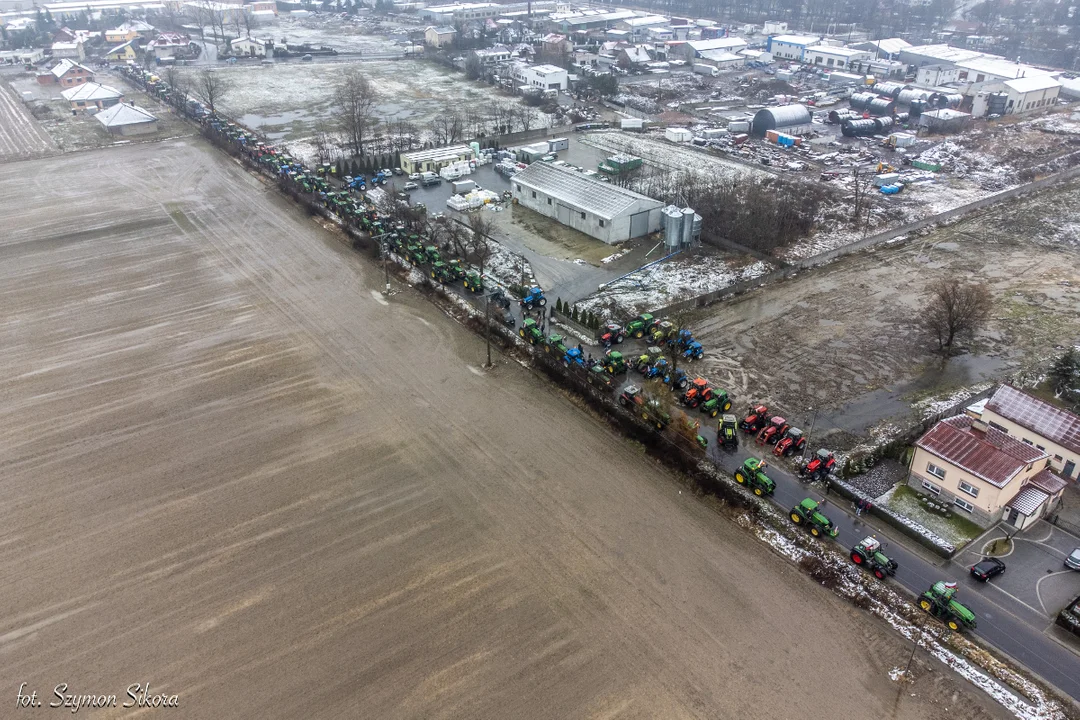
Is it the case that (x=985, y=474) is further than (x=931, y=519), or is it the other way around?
(x=931, y=519)

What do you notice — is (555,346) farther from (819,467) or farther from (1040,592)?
(1040,592)

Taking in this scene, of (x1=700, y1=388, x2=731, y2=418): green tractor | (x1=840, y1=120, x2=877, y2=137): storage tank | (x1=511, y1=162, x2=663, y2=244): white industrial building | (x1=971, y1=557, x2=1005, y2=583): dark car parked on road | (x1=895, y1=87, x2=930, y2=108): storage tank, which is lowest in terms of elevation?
(x1=971, y1=557, x2=1005, y2=583): dark car parked on road

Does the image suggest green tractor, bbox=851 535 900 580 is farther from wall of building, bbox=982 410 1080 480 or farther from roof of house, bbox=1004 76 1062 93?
roof of house, bbox=1004 76 1062 93

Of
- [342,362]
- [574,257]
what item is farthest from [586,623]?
[574,257]

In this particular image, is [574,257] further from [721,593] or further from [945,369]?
[721,593]

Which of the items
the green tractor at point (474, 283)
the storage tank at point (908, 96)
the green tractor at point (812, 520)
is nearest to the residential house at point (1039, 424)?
the green tractor at point (812, 520)

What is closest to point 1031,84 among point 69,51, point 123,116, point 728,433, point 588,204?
point 588,204

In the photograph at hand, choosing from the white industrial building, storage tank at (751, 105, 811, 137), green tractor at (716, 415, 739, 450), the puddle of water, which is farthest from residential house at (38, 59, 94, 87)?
the puddle of water
